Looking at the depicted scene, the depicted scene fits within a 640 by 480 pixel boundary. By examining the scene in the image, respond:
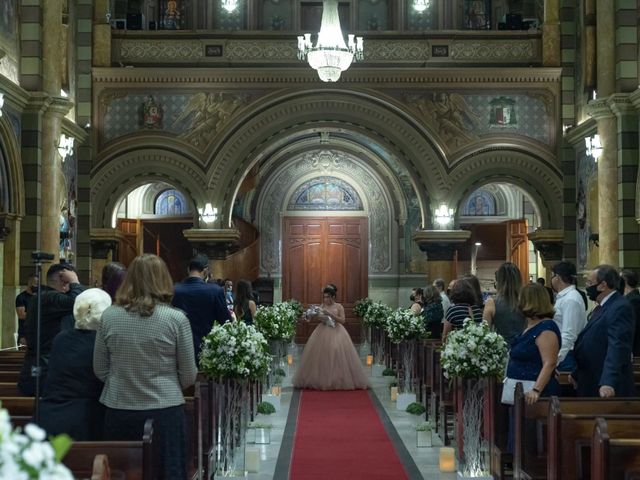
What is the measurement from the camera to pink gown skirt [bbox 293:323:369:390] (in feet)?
55.1

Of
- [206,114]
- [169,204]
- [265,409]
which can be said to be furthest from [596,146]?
[169,204]

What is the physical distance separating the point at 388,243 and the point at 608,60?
12218 mm

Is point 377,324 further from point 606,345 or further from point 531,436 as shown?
point 531,436

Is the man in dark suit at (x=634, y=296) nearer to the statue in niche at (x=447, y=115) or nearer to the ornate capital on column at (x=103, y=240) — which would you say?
the statue in niche at (x=447, y=115)

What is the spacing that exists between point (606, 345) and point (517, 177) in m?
15.7

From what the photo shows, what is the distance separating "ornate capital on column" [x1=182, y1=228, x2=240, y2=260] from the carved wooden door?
932 cm

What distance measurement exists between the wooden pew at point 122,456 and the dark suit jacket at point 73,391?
0.61 metres

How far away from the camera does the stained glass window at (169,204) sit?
29.1 meters

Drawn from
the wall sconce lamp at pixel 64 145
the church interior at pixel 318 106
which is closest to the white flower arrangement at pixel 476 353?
the wall sconce lamp at pixel 64 145

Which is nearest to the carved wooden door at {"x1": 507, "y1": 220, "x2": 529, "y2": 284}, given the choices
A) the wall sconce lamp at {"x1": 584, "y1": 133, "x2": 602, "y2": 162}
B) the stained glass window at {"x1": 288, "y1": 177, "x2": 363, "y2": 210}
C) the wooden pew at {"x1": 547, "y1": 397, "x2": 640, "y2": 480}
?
the stained glass window at {"x1": 288, "y1": 177, "x2": 363, "y2": 210}

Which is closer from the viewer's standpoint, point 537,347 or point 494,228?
point 537,347

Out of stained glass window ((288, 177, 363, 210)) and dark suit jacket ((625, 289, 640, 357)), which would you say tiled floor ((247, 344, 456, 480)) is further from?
stained glass window ((288, 177, 363, 210))

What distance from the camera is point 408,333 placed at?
49.2ft

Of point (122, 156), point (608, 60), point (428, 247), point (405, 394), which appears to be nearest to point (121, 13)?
point (122, 156)
